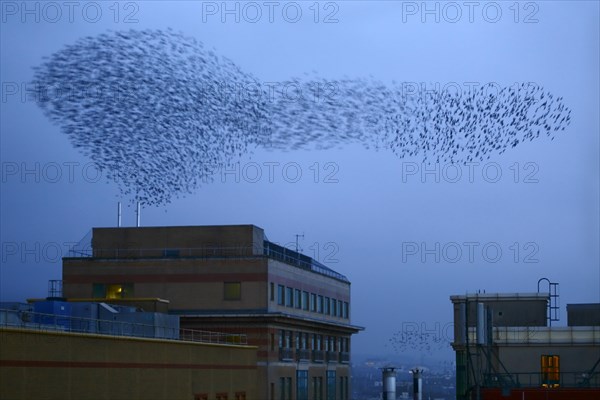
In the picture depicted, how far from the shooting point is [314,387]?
9806cm

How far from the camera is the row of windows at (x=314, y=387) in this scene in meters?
88.7

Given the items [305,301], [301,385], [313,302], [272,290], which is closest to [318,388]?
[301,385]

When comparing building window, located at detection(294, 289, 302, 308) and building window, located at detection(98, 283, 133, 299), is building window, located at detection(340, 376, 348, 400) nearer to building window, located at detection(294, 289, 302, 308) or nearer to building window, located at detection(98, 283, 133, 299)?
building window, located at detection(294, 289, 302, 308)

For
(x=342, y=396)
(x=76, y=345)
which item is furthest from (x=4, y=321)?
(x=342, y=396)

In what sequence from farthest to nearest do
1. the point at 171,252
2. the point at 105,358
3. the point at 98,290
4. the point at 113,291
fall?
the point at 171,252
the point at 98,290
the point at 113,291
the point at 105,358

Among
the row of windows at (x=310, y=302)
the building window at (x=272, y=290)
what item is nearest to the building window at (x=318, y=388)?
the row of windows at (x=310, y=302)

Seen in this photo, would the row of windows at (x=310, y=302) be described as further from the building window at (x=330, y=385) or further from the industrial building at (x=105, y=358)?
the industrial building at (x=105, y=358)

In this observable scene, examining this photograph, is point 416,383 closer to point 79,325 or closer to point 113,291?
point 113,291

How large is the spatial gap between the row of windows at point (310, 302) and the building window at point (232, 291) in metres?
2.77

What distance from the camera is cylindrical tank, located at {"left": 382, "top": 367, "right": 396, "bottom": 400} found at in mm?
93688

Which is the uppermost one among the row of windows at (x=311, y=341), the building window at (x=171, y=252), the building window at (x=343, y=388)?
the building window at (x=171, y=252)

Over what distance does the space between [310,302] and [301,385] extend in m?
7.53

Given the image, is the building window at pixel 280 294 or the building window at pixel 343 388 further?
the building window at pixel 343 388

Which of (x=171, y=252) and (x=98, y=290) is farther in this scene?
(x=171, y=252)
